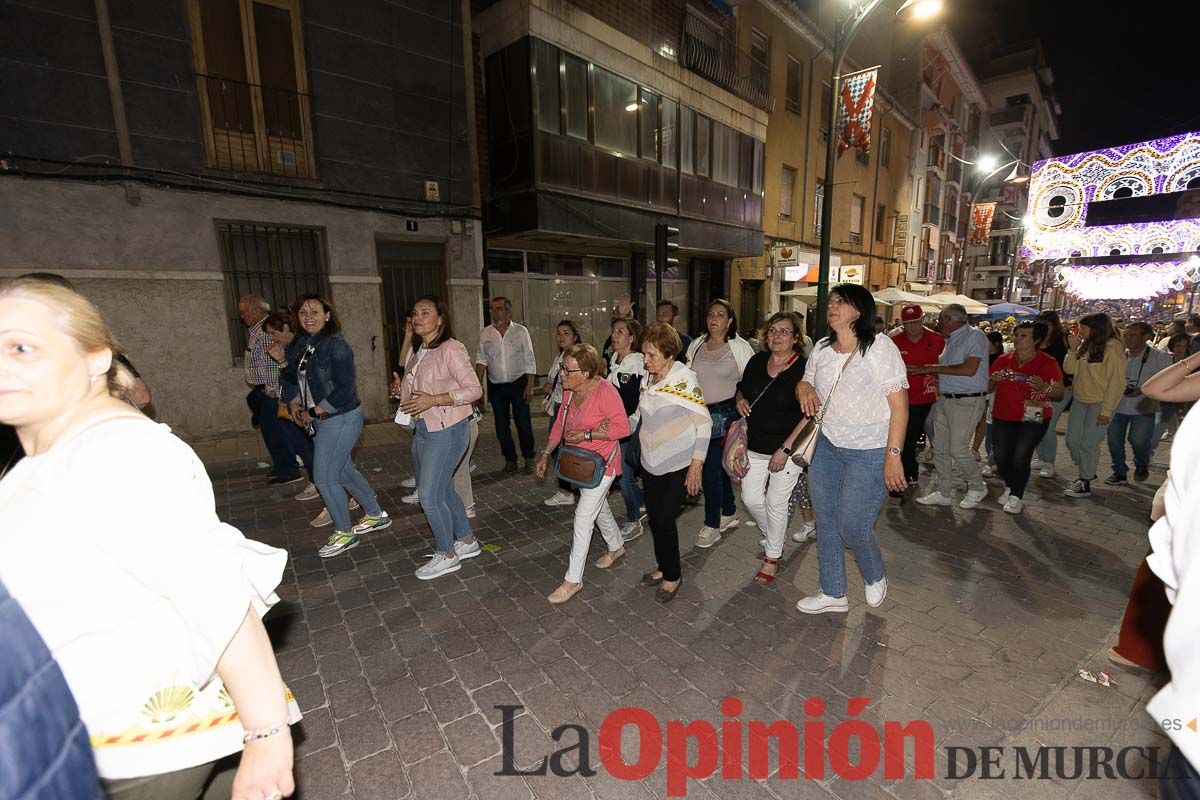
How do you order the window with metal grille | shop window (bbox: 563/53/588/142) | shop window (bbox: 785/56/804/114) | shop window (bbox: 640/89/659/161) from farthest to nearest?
shop window (bbox: 785/56/804/114) → shop window (bbox: 640/89/659/161) → shop window (bbox: 563/53/588/142) → the window with metal grille

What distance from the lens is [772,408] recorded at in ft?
13.5

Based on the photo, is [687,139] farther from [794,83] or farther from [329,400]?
[329,400]

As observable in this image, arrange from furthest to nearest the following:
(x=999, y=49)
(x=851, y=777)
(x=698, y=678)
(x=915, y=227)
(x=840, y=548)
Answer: (x=999, y=49), (x=915, y=227), (x=840, y=548), (x=698, y=678), (x=851, y=777)

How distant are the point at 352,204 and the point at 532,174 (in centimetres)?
346

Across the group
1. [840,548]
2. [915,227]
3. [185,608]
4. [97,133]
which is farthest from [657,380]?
[915,227]

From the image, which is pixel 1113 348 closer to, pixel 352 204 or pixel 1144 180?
pixel 352 204

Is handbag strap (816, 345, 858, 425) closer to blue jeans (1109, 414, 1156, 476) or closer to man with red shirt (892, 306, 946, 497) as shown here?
man with red shirt (892, 306, 946, 497)

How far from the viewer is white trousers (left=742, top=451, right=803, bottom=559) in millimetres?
4031

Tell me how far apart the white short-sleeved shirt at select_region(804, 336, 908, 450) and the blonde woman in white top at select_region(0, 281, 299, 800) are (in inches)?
128

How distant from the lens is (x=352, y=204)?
363 inches

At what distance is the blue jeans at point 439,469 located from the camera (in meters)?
Answer: 4.11

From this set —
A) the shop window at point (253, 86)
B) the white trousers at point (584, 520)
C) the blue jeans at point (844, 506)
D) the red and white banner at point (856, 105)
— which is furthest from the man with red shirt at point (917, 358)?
the shop window at point (253, 86)

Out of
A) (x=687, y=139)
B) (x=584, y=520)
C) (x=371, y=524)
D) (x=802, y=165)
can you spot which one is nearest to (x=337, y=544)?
(x=371, y=524)

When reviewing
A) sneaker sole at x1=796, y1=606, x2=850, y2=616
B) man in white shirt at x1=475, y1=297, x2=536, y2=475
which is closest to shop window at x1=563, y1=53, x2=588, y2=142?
man in white shirt at x1=475, y1=297, x2=536, y2=475
